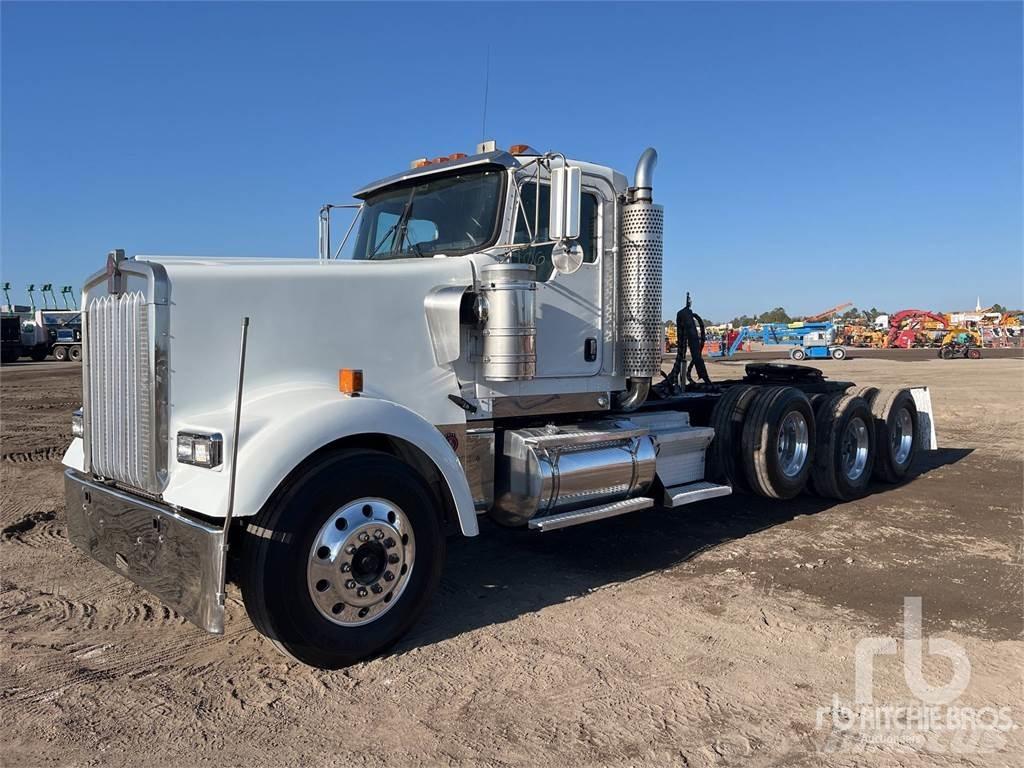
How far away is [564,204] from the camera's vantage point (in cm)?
470

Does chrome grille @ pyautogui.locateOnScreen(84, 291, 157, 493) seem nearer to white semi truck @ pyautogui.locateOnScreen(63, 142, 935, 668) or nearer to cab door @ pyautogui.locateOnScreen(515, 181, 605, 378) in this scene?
white semi truck @ pyautogui.locateOnScreen(63, 142, 935, 668)

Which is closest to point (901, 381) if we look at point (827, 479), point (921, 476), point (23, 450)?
point (921, 476)

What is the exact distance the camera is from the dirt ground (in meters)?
Result: 3.27

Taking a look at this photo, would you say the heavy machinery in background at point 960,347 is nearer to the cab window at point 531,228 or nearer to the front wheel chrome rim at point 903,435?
the front wheel chrome rim at point 903,435

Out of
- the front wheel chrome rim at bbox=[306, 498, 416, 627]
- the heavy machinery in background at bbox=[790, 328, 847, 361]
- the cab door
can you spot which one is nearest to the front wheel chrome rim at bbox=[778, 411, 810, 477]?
the cab door

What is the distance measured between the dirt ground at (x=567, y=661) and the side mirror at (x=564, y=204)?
2323mm

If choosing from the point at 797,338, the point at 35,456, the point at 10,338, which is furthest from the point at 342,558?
the point at 797,338

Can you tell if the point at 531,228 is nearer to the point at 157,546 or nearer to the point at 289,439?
the point at 289,439

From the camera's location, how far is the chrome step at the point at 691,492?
244 inches

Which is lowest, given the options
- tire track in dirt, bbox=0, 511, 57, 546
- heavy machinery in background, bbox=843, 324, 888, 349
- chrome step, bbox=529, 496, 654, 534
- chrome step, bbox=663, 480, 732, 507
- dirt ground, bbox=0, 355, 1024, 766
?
A: dirt ground, bbox=0, 355, 1024, 766

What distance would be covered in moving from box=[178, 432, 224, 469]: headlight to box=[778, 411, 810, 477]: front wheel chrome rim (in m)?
5.52

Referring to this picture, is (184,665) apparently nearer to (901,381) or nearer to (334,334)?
(334,334)

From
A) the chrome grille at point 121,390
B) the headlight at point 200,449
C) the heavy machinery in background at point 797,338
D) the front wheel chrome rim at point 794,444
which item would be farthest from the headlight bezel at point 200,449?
the heavy machinery in background at point 797,338

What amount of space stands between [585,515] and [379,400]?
1771 mm
